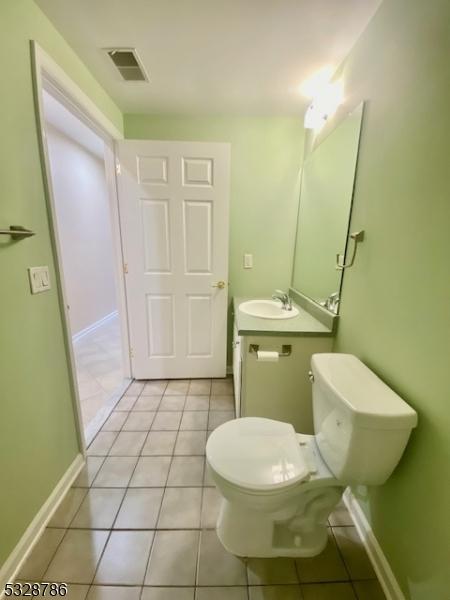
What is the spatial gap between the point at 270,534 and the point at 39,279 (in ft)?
4.68

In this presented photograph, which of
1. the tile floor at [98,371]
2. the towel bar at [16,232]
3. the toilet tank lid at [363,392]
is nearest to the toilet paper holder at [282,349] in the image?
the toilet tank lid at [363,392]

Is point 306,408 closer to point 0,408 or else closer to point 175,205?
point 0,408

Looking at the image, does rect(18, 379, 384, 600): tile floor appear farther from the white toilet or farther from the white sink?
the white sink

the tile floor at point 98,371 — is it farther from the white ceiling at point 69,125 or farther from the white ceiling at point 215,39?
the white ceiling at point 215,39

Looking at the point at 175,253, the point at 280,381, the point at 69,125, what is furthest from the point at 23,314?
the point at 69,125

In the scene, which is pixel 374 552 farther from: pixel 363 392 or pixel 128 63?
pixel 128 63

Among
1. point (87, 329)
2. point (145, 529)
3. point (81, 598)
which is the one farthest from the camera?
point (87, 329)

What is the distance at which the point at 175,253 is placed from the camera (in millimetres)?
2059

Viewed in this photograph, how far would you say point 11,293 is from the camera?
0.97 meters

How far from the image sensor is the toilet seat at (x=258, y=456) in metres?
0.88

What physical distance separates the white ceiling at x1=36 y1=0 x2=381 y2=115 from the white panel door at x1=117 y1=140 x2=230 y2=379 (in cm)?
38

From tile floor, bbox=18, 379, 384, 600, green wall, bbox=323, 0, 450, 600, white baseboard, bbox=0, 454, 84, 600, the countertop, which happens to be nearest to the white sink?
the countertop

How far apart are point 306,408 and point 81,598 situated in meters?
1.26

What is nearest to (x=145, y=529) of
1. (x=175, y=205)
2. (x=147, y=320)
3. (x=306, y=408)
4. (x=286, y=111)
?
(x=306, y=408)
